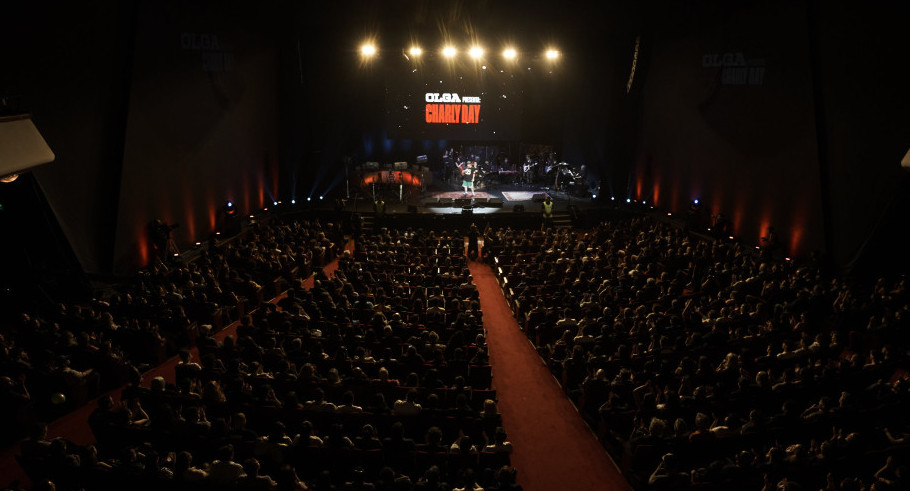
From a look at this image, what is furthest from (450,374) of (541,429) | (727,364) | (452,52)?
(452,52)

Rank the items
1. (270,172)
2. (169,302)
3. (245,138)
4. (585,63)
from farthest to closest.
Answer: (585,63) < (270,172) < (245,138) < (169,302)

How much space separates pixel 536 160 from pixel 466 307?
17.0 metres

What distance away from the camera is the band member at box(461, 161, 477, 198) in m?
23.6

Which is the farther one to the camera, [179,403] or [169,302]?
[169,302]

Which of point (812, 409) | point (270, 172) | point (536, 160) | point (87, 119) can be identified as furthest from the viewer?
point (536, 160)

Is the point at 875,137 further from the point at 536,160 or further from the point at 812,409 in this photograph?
the point at 536,160

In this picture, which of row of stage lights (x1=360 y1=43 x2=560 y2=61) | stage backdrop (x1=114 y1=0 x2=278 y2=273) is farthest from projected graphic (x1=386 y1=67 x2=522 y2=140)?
stage backdrop (x1=114 y1=0 x2=278 y2=273)

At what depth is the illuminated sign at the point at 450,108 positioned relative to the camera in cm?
2247

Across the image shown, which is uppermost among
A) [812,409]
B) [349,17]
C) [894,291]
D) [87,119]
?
[349,17]

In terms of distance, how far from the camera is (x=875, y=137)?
12250mm

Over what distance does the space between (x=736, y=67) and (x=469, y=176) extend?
1192cm

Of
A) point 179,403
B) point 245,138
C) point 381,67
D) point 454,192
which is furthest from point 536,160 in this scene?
point 179,403

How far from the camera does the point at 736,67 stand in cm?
1631

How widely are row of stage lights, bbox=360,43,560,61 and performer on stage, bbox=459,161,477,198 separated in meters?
5.33
